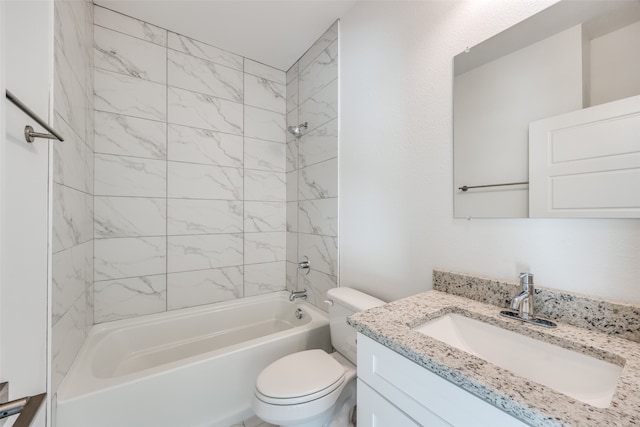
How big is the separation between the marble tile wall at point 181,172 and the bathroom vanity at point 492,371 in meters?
1.64

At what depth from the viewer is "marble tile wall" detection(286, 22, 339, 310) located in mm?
1818

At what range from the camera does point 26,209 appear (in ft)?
2.80

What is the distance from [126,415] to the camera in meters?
1.16

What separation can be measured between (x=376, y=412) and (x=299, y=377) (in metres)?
0.49

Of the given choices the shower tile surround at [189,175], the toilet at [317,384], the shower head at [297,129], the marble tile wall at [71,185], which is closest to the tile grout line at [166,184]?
the shower tile surround at [189,175]

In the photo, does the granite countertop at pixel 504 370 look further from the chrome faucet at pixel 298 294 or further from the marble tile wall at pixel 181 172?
the marble tile wall at pixel 181 172

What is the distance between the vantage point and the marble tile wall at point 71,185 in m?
1.02

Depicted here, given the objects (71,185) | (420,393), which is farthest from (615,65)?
(71,185)

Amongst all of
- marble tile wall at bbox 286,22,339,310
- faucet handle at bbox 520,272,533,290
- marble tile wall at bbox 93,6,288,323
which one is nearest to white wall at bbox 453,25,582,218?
faucet handle at bbox 520,272,533,290

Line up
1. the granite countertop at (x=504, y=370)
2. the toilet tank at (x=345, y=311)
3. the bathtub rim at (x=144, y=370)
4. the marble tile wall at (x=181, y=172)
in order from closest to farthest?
the granite countertop at (x=504, y=370) < the bathtub rim at (x=144, y=370) < the toilet tank at (x=345, y=311) < the marble tile wall at (x=181, y=172)

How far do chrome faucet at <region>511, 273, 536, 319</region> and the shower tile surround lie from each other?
1.11m

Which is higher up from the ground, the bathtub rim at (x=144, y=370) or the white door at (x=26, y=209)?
the white door at (x=26, y=209)

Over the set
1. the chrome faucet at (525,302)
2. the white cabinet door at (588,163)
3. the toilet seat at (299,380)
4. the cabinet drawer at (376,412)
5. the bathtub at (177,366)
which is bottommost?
the bathtub at (177,366)

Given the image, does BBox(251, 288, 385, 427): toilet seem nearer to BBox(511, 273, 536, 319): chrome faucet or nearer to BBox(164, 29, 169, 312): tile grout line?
BBox(511, 273, 536, 319): chrome faucet
